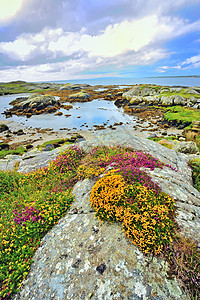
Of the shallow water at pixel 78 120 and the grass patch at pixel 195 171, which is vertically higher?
the grass patch at pixel 195 171

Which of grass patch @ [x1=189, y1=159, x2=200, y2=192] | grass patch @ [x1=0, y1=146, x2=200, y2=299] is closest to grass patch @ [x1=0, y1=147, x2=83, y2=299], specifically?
grass patch @ [x1=0, y1=146, x2=200, y2=299]

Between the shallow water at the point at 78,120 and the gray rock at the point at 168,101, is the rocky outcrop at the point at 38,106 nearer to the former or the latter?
the shallow water at the point at 78,120

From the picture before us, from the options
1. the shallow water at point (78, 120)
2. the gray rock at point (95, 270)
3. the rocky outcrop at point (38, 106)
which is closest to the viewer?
the gray rock at point (95, 270)

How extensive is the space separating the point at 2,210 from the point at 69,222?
146 inches

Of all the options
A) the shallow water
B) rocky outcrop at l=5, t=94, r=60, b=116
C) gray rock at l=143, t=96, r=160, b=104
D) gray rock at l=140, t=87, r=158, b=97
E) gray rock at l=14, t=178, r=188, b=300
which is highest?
gray rock at l=140, t=87, r=158, b=97

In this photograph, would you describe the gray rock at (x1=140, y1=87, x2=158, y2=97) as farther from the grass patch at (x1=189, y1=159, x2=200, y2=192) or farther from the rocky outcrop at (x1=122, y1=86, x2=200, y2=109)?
the grass patch at (x1=189, y1=159, x2=200, y2=192)

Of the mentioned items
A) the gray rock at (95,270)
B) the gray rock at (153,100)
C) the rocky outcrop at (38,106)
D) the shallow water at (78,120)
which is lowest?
the shallow water at (78,120)

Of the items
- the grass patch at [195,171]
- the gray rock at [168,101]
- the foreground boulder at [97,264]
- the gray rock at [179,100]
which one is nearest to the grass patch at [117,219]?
the foreground boulder at [97,264]

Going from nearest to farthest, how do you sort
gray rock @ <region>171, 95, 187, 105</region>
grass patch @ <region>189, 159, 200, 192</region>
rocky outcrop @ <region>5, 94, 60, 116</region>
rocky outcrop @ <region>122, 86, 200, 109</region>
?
grass patch @ <region>189, 159, 200, 192</region> → gray rock @ <region>171, 95, 187, 105</region> → rocky outcrop @ <region>122, 86, 200, 109</region> → rocky outcrop @ <region>5, 94, 60, 116</region>

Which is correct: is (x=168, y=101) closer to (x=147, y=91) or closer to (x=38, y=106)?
(x=147, y=91)

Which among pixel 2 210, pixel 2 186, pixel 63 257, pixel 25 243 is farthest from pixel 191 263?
pixel 2 186

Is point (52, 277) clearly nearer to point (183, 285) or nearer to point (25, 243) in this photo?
point (25, 243)

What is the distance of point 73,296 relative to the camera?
10.8 ft

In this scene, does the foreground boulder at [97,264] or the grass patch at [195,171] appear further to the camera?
the grass patch at [195,171]
